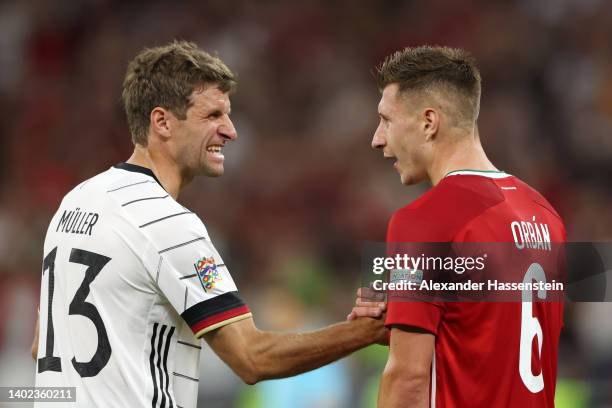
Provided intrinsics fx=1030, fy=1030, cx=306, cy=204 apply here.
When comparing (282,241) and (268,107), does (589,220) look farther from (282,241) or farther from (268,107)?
(268,107)

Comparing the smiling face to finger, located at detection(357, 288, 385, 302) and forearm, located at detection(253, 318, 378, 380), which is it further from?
forearm, located at detection(253, 318, 378, 380)

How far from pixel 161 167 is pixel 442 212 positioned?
142cm

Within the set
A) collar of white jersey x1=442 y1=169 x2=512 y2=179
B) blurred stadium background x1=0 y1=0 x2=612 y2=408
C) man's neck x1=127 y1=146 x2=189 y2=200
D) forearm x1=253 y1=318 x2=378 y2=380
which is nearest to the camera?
collar of white jersey x1=442 y1=169 x2=512 y2=179

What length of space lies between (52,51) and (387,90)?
361 inches

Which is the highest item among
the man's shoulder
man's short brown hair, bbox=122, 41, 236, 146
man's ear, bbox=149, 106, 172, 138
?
man's short brown hair, bbox=122, 41, 236, 146

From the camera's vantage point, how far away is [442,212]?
3.82 metres

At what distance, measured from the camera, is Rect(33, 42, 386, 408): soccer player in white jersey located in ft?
13.5

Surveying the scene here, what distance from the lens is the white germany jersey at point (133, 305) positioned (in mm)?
4098

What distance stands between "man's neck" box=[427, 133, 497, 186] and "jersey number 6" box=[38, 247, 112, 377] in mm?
1382

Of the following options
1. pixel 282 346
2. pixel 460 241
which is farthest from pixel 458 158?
pixel 282 346

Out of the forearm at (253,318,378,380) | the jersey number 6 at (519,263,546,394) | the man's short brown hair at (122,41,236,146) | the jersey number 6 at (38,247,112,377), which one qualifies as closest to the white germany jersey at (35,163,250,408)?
the jersey number 6 at (38,247,112,377)

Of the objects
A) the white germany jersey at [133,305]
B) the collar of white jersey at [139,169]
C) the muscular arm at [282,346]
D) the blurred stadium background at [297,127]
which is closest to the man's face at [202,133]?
the collar of white jersey at [139,169]

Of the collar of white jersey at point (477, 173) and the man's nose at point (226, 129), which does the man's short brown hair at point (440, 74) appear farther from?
the man's nose at point (226, 129)

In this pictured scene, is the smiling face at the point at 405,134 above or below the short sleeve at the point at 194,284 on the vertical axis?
above
